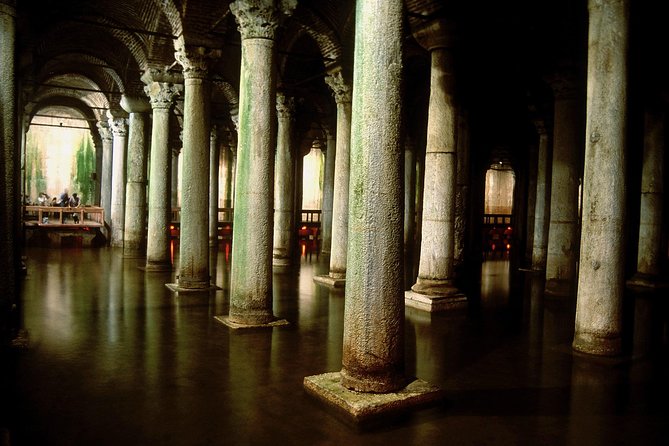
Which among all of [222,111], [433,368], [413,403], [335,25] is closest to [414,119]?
[222,111]

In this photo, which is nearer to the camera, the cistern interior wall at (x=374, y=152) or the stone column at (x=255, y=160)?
the cistern interior wall at (x=374, y=152)

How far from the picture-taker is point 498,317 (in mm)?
8867

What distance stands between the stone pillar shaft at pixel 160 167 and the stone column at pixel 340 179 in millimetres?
3929

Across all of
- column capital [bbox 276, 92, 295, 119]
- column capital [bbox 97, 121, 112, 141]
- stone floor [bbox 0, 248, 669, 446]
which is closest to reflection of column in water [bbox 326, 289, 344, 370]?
stone floor [bbox 0, 248, 669, 446]

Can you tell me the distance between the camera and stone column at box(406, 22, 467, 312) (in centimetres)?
950

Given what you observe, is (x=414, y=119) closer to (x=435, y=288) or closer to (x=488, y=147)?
(x=488, y=147)

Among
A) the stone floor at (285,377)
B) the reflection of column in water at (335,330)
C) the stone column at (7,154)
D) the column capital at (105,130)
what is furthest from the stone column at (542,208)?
the column capital at (105,130)

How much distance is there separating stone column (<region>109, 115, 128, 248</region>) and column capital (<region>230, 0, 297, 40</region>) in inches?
509

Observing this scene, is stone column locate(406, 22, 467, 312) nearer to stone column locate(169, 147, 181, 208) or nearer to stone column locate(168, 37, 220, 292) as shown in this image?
stone column locate(168, 37, 220, 292)

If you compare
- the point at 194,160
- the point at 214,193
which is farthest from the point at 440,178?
the point at 214,193

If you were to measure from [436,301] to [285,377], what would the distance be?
4.27 metres

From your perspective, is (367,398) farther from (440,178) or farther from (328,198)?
(328,198)

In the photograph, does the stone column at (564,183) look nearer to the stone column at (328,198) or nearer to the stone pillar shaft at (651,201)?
the stone pillar shaft at (651,201)

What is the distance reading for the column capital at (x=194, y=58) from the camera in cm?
984
